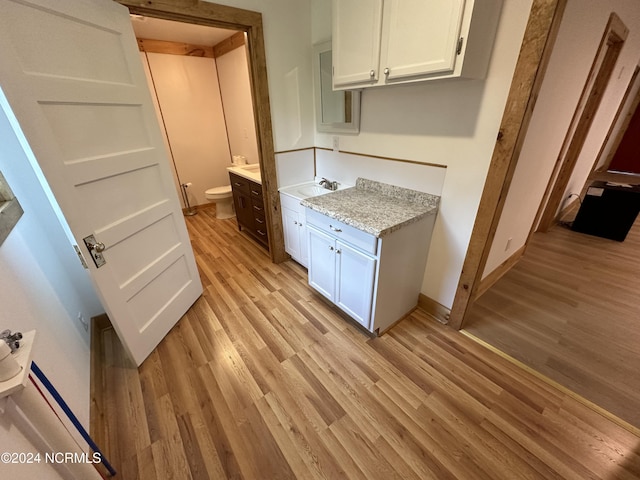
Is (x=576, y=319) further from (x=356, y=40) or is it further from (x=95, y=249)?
(x=95, y=249)

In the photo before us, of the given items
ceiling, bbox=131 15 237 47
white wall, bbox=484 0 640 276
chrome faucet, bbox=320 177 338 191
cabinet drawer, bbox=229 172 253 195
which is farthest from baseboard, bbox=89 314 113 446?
ceiling, bbox=131 15 237 47

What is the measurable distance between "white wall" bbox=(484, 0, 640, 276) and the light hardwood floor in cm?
101

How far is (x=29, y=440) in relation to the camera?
815 mm

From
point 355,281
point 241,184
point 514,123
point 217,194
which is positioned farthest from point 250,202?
point 514,123

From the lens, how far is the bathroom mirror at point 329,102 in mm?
2068

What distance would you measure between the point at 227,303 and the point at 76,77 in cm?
169

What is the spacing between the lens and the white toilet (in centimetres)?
381

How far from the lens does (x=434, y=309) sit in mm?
2035

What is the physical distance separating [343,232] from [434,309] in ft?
3.32

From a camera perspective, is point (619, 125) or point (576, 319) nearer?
point (576, 319)

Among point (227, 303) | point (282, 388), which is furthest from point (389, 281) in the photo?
point (227, 303)

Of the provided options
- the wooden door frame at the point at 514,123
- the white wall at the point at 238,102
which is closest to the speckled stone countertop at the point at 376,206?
the wooden door frame at the point at 514,123

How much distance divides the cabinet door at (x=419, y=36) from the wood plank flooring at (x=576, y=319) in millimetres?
1759

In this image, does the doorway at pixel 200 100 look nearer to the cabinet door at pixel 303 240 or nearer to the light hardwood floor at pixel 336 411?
the cabinet door at pixel 303 240
